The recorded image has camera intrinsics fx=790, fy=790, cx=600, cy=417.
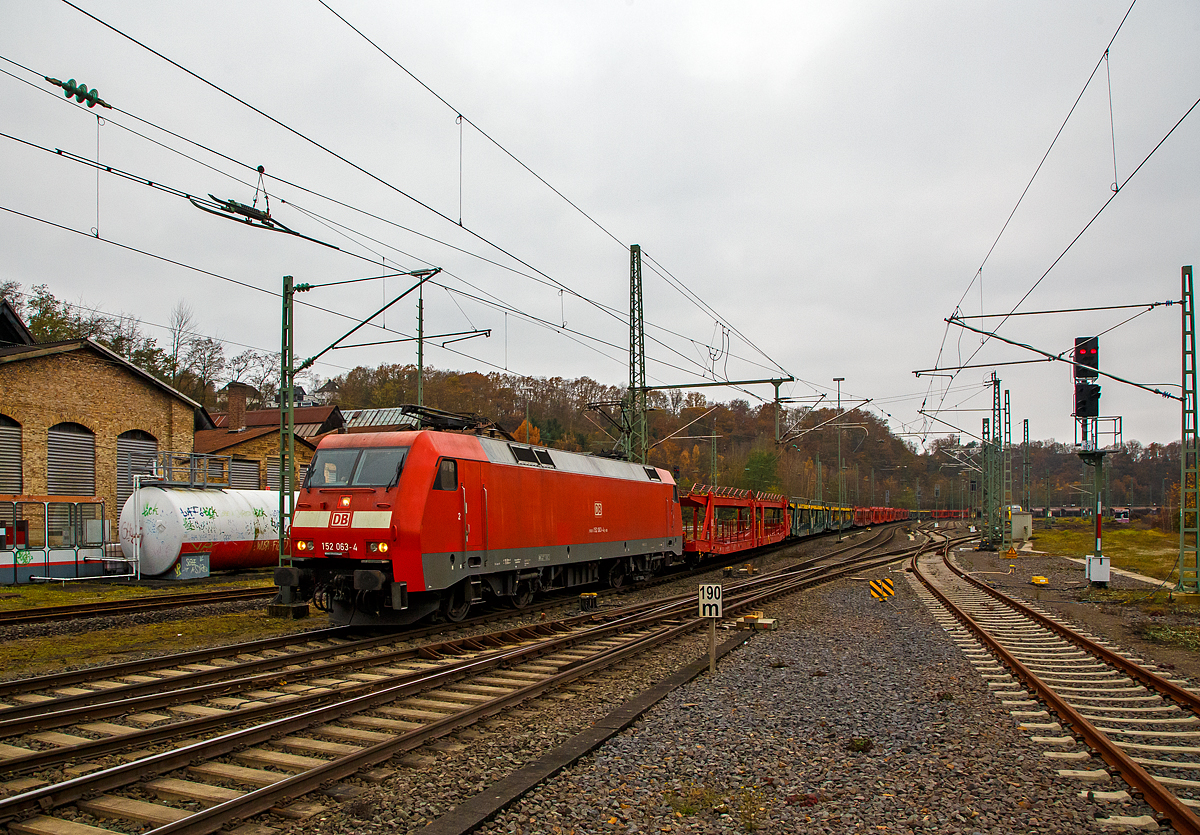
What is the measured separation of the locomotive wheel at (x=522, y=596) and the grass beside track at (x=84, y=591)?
8.77 m

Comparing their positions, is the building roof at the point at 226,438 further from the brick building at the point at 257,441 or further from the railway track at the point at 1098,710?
the railway track at the point at 1098,710

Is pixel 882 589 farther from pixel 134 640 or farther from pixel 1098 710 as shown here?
pixel 134 640

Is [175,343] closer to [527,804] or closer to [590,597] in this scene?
[590,597]

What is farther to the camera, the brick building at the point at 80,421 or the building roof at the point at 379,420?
the brick building at the point at 80,421

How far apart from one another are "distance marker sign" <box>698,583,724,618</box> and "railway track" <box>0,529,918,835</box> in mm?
1353

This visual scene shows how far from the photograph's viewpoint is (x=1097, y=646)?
37.9 feet

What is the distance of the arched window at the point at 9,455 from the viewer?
2520 centimetres

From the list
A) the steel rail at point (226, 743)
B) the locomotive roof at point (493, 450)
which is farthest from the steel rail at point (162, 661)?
the locomotive roof at point (493, 450)

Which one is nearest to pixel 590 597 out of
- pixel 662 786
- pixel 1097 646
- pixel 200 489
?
pixel 1097 646

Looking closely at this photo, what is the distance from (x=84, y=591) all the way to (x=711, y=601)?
1696cm

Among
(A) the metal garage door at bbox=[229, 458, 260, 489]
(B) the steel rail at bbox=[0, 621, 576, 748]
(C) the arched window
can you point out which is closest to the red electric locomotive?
(B) the steel rail at bbox=[0, 621, 576, 748]

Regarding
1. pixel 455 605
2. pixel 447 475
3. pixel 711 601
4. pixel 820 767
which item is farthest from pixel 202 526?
pixel 820 767

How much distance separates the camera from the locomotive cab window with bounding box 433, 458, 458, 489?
1256 centimetres

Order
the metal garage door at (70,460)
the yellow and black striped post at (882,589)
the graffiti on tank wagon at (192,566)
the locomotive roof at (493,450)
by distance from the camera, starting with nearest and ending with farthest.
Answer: the locomotive roof at (493,450) → the yellow and black striped post at (882,589) → the graffiti on tank wagon at (192,566) → the metal garage door at (70,460)
